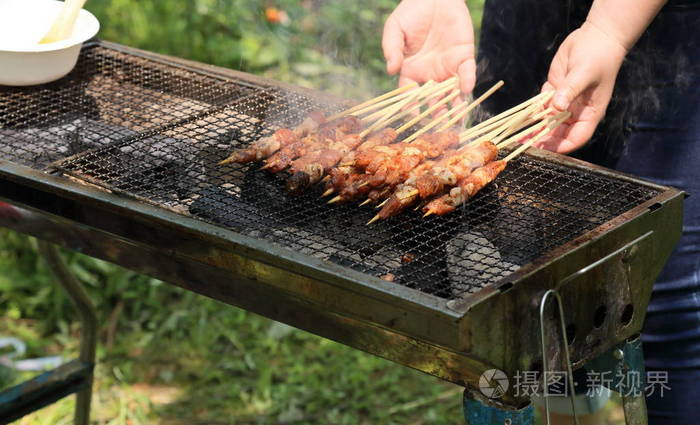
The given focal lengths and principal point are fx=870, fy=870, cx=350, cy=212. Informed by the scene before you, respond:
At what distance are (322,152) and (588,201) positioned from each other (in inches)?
38.4

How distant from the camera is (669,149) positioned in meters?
3.47

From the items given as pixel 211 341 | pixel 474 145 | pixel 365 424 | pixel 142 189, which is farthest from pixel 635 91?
pixel 211 341

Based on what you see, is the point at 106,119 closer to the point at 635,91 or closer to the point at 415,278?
the point at 415,278

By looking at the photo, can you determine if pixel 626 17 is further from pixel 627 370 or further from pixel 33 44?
pixel 33 44

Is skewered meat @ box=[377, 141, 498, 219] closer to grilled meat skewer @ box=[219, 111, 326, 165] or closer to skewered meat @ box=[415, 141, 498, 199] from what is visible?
skewered meat @ box=[415, 141, 498, 199]

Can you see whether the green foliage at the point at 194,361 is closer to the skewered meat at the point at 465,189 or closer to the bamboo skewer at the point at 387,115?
the bamboo skewer at the point at 387,115

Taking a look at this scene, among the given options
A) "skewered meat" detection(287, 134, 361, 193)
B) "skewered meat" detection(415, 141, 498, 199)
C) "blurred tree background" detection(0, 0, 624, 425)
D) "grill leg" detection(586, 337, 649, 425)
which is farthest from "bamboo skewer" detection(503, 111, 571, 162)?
"blurred tree background" detection(0, 0, 624, 425)

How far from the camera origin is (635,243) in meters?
2.63

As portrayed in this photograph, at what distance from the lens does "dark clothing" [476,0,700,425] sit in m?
3.35

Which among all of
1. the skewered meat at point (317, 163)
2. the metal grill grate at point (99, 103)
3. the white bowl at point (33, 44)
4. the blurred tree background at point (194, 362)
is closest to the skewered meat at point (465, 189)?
the skewered meat at point (317, 163)

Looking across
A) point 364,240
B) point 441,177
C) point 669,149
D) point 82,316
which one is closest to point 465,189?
point 441,177

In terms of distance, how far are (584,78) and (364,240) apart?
1.10 meters

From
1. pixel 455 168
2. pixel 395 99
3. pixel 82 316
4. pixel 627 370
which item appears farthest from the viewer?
pixel 82 316

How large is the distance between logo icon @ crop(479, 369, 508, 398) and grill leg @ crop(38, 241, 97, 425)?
8.14 feet
